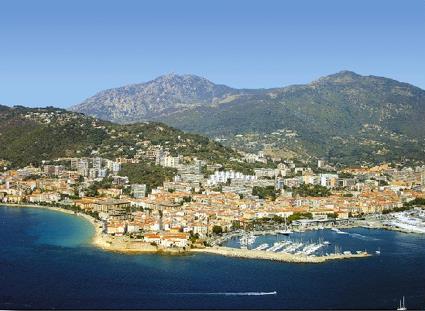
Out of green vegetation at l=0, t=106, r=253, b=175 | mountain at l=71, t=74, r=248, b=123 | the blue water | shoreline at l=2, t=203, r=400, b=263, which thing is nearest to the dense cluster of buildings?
shoreline at l=2, t=203, r=400, b=263

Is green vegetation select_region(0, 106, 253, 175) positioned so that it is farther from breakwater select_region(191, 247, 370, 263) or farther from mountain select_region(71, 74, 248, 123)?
mountain select_region(71, 74, 248, 123)

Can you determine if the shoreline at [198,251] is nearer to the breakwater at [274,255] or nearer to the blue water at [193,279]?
the breakwater at [274,255]

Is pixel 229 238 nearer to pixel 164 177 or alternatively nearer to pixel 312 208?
pixel 312 208

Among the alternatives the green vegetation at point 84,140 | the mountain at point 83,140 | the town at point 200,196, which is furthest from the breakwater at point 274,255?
the mountain at point 83,140

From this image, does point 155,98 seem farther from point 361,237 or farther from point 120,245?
point 120,245

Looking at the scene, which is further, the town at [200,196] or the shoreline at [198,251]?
the town at [200,196]

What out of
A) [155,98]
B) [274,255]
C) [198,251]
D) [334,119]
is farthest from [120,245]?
[155,98]
